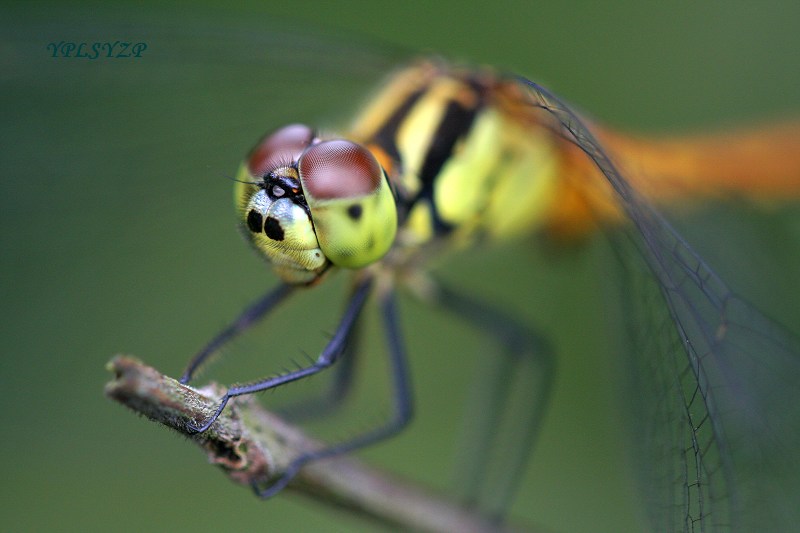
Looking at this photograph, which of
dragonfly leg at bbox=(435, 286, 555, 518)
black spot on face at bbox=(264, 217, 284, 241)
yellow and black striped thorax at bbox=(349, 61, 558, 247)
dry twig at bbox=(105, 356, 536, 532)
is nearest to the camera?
dry twig at bbox=(105, 356, 536, 532)

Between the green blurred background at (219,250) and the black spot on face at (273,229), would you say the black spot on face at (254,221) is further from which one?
the green blurred background at (219,250)

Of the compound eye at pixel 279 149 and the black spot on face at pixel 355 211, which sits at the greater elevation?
the compound eye at pixel 279 149

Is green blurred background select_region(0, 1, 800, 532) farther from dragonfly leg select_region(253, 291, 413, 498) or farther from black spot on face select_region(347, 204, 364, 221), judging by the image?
black spot on face select_region(347, 204, 364, 221)

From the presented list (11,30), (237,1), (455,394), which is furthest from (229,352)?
(237,1)

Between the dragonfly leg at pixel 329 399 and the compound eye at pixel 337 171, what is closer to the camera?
the compound eye at pixel 337 171

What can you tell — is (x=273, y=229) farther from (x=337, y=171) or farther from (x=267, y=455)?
(x=267, y=455)

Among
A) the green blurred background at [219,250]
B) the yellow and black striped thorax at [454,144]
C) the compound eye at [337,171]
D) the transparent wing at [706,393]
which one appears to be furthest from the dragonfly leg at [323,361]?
the transparent wing at [706,393]

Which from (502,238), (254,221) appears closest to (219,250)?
(502,238)

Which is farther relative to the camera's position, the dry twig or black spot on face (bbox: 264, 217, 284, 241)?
black spot on face (bbox: 264, 217, 284, 241)

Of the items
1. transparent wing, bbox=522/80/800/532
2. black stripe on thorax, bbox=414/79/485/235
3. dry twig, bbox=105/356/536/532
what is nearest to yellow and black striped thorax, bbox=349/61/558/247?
black stripe on thorax, bbox=414/79/485/235
